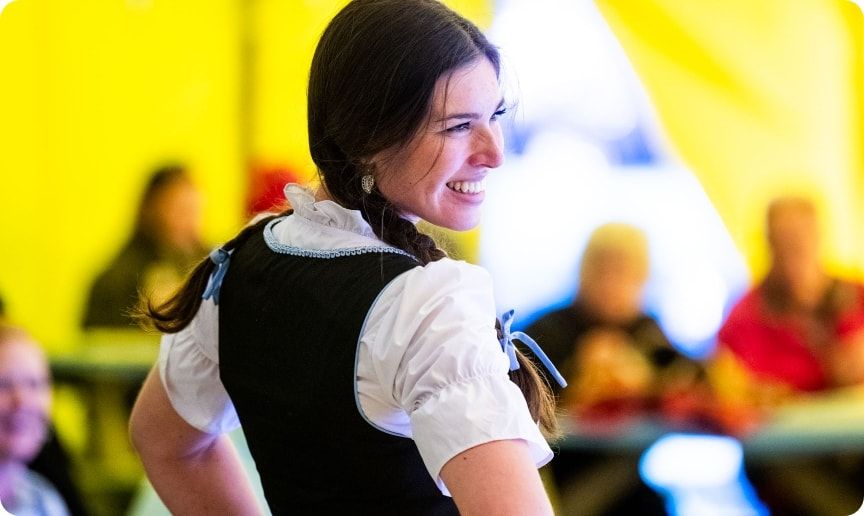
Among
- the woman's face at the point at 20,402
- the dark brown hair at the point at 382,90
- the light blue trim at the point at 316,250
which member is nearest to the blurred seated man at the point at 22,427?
the woman's face at the point at 20,402

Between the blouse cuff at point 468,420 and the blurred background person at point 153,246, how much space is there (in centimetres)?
276

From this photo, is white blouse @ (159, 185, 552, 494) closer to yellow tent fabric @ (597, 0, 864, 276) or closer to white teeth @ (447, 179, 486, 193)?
white teeth @ (447, 179, 486, 193)

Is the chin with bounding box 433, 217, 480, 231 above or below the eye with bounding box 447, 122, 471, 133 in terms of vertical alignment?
below

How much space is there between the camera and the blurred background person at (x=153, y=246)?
11.4 ft

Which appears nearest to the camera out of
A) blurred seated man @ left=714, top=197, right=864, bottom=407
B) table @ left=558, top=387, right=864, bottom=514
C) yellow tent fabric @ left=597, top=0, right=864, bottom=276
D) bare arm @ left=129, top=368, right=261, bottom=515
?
bare arm @ left=129, top=368, right=261, bottom=515

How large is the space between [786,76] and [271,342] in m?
3.30

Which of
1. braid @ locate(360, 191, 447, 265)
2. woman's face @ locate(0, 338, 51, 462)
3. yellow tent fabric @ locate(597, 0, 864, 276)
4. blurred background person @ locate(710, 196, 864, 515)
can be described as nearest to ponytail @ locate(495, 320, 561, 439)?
braid @ locate(360, 191, 447, 265)

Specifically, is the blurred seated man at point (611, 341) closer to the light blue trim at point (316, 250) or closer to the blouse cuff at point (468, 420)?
the light blue trim at point (316, 250)

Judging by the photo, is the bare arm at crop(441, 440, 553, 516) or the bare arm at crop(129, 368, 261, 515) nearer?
the bare arm at crop(441, 440, 553, 516)

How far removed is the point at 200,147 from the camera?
12.1 feet

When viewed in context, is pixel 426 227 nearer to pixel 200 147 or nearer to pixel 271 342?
pixel 271 342

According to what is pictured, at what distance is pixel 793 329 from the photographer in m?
Answer: 3.47

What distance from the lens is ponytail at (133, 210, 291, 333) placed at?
105cm

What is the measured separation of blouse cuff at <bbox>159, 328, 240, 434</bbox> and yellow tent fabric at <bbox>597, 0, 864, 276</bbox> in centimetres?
295
